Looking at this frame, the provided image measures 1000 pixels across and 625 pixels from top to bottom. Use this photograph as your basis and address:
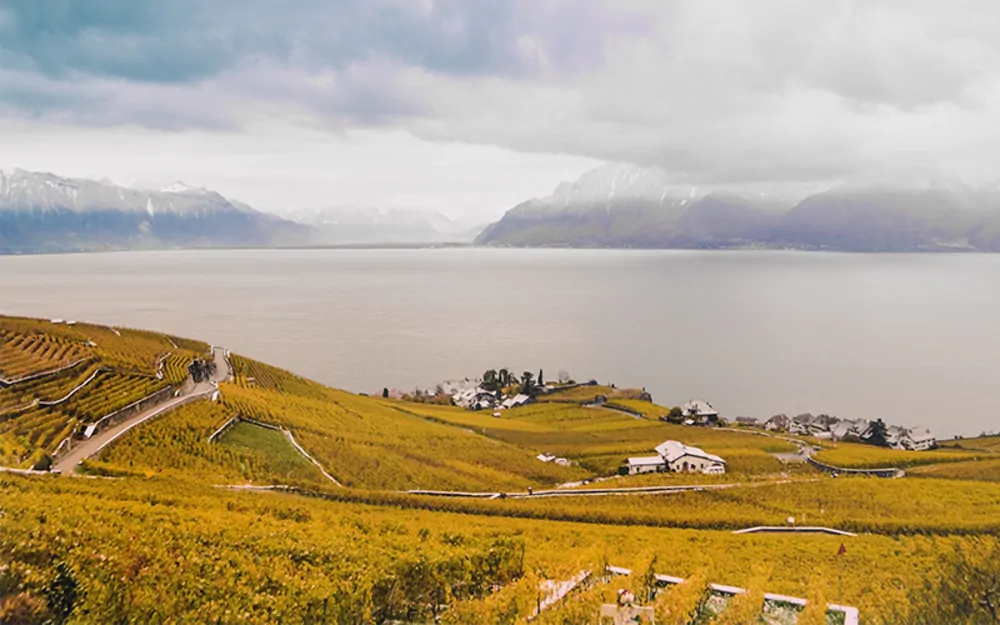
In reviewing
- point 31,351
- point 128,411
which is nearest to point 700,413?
point 128,411

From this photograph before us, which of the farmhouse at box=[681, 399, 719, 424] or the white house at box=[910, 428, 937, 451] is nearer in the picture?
the white house at box=[910, 428, 937, 451]

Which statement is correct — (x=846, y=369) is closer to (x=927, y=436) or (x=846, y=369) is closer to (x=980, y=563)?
(x=927, y=436)

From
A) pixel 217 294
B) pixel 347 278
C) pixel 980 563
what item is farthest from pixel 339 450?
pixel 347 278

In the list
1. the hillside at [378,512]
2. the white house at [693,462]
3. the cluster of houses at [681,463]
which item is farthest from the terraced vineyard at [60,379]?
the white house at [693,462]

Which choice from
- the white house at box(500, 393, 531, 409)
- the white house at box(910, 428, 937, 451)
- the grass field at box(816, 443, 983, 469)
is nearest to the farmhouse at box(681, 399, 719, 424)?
the grass field at box(816, 443, 983, 469)

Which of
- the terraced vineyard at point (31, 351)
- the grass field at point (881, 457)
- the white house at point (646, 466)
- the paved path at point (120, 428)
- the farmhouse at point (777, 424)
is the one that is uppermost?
the terraced vineyard at point (31, 351)

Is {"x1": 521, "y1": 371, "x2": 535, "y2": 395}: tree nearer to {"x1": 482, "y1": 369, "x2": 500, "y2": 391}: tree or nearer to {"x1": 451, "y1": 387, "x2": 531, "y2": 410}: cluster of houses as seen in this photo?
{"x1": 451, "y1": 387, "x2": 531, "y2": 410}: cluster of houses

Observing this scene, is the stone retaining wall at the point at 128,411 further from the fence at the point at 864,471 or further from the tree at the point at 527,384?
the tree at the point at 527,384
